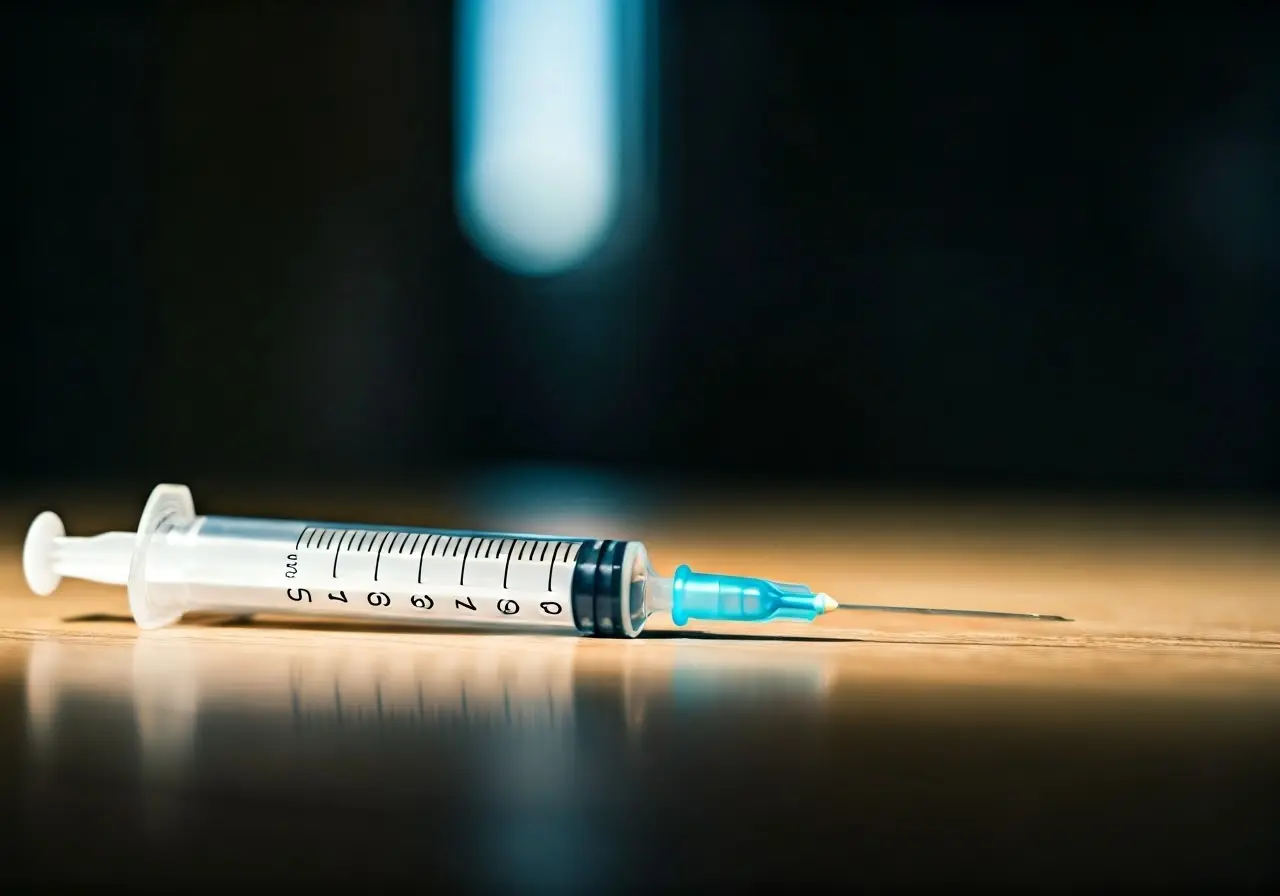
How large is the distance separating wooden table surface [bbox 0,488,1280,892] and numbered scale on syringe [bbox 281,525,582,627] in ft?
0.07

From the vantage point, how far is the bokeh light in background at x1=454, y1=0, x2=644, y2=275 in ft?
11.3

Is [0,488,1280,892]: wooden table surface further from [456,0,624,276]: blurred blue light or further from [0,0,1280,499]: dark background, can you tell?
[456,0,624,276]: blurred blue light

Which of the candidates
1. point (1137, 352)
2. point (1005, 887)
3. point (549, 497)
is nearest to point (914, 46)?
point (1137, 352)

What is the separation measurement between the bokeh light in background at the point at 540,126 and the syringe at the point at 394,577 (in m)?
2.65

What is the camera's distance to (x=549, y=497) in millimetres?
1971

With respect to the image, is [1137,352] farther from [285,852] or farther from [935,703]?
[285,852]

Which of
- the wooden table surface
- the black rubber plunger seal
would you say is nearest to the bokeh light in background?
the wooden table surface

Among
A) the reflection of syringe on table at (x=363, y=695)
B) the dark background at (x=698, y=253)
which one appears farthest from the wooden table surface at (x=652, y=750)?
the dark background at (x=698, y=253)

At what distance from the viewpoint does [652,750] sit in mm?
625

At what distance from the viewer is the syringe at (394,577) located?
873 mm

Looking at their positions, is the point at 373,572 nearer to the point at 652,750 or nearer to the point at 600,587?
the point at 600,587

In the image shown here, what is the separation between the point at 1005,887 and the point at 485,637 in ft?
1.62

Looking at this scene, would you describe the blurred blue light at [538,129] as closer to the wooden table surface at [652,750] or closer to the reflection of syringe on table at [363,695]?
the wooden table surface at [652,750]

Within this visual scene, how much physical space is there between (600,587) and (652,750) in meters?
0.26
